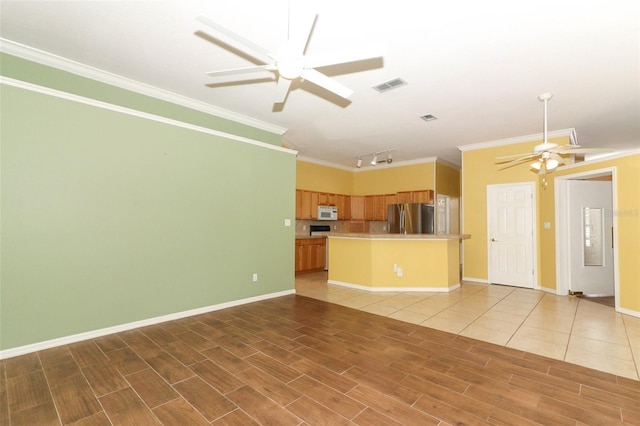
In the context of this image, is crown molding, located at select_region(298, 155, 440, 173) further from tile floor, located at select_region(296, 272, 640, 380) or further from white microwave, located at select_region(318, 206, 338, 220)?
tile floor, located at select_region(296, 272, 640, 380)

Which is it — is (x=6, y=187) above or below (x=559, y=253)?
above

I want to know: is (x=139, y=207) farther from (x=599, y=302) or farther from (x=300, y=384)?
(x=599, y=302)

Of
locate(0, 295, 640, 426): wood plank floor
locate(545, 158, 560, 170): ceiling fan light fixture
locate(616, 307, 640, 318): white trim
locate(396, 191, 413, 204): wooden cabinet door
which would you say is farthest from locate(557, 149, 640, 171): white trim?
locate(0, 295, 640, 426): wood plank floor

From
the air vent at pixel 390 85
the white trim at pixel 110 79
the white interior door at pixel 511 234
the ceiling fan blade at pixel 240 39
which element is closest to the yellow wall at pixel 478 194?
the white interior door at pixel 511 234

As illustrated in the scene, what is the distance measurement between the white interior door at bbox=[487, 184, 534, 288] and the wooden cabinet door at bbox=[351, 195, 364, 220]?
12.0ft

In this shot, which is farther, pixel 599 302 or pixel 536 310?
pixel 599 302

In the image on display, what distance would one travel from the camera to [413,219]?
691 cm

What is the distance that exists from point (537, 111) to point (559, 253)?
2635mm

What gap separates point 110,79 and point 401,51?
342cm

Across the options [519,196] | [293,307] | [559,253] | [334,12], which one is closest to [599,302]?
[559,253]

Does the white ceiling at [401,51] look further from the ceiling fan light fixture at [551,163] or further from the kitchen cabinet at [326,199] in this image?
the kitchen cabinet at [326,199]

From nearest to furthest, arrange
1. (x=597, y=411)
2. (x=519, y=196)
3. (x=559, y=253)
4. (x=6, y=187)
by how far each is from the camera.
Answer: (x=597, y=411), (x=6, y=187), (x=559, y=253), (x=519, y=196)

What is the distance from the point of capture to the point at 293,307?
4383 mm

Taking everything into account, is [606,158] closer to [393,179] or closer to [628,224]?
[628,224]
